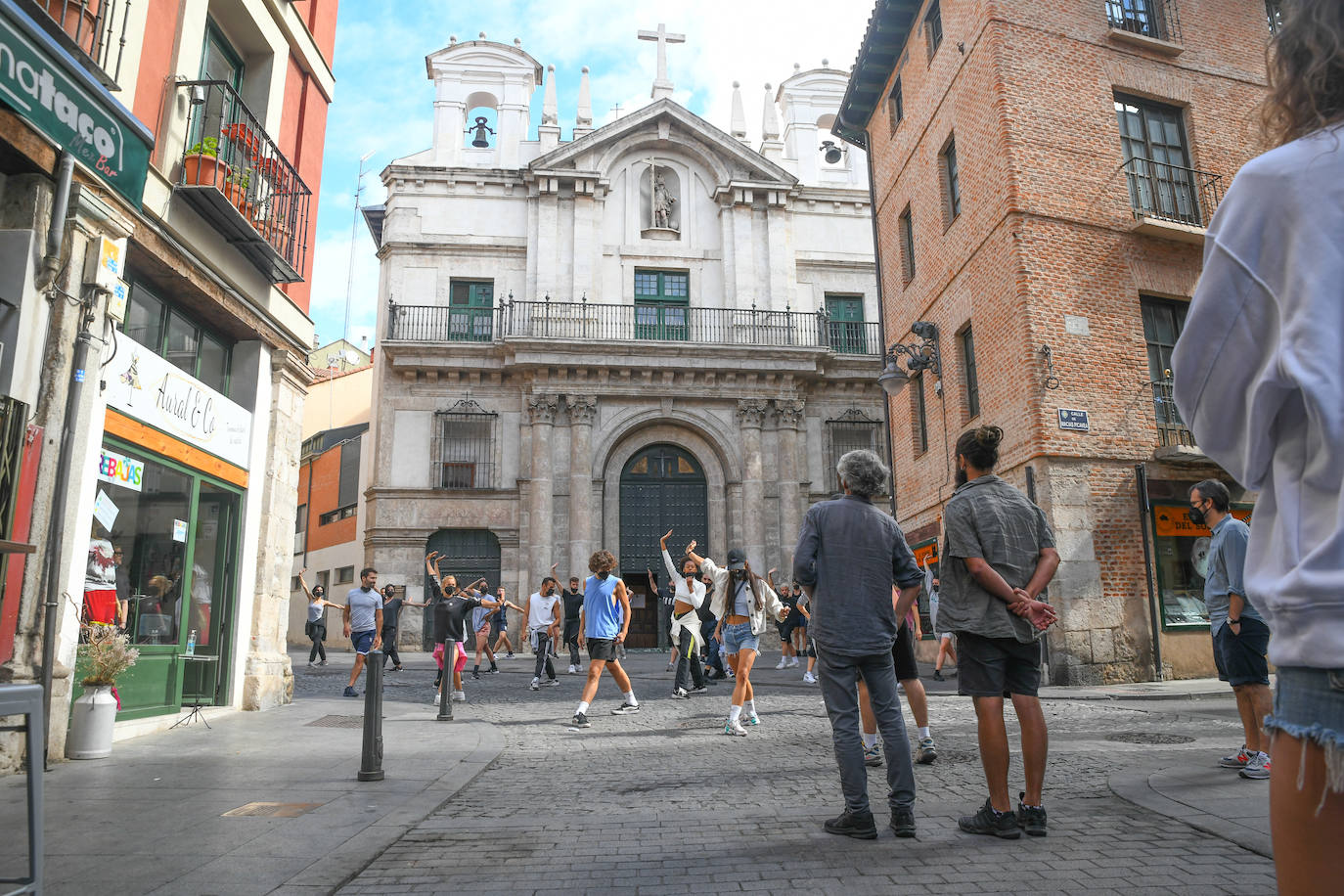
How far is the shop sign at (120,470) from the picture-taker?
809cm

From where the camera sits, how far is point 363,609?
1334 cm

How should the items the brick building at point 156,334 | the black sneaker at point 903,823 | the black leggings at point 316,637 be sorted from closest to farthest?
the black sneaker at point 903,823 < the brick building at point 156,334 < the black leggings at point 316,637

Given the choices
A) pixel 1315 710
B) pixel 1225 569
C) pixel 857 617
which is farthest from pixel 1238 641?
pixel 1315 710

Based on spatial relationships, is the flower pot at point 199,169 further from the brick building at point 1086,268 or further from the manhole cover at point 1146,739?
the brick building at point 1086,268

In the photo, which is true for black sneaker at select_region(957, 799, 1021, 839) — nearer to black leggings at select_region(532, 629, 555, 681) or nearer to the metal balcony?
black leggings at select_region(532, 629, 555, 681)

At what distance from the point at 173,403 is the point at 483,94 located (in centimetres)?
2355

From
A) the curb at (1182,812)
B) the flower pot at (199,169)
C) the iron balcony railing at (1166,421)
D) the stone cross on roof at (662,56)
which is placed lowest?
the curb at (1182,812)

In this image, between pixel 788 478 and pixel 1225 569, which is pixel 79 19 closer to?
pixel 1225 569

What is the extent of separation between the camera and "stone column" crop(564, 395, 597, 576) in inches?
988

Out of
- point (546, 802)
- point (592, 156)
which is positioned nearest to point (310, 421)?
point (592, 156)

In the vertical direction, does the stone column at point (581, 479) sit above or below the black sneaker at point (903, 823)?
above

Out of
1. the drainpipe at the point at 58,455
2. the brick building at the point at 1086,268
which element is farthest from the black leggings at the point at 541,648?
the drainpipe at the point at 58,455

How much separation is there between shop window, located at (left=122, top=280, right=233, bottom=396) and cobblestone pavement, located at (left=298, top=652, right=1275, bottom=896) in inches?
213

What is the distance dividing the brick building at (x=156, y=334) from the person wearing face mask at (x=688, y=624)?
4.91 meters
